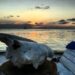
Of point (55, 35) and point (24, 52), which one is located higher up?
point (24, 52)

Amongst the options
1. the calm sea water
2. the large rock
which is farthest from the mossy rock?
the calm sea water

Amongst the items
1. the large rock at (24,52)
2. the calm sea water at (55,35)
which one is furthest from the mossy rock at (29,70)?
the calm sea water at (55,35)

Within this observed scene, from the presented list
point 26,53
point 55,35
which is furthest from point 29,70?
point 55,35

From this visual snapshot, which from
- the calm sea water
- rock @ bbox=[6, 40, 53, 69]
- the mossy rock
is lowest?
the calm sea water

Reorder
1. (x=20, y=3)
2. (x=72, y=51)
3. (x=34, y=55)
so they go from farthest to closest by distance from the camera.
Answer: (x=20, y=3) < (x=72, y=51) < (x=34, y=55)

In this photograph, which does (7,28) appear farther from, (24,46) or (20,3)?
(24,46)

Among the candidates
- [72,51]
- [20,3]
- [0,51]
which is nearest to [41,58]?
[72,51]

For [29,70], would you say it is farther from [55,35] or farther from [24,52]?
[55,35]

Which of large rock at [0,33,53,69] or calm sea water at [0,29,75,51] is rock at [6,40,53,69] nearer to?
large rock at [0,33,53,69]

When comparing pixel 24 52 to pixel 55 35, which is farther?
pixel 55 35

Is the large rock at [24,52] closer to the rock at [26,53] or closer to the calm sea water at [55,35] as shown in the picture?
the rock at [26,53]

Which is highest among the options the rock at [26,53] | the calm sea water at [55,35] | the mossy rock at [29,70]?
the rock at [26,53]

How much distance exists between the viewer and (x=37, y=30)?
3607mm

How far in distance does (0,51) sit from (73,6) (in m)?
1.37
